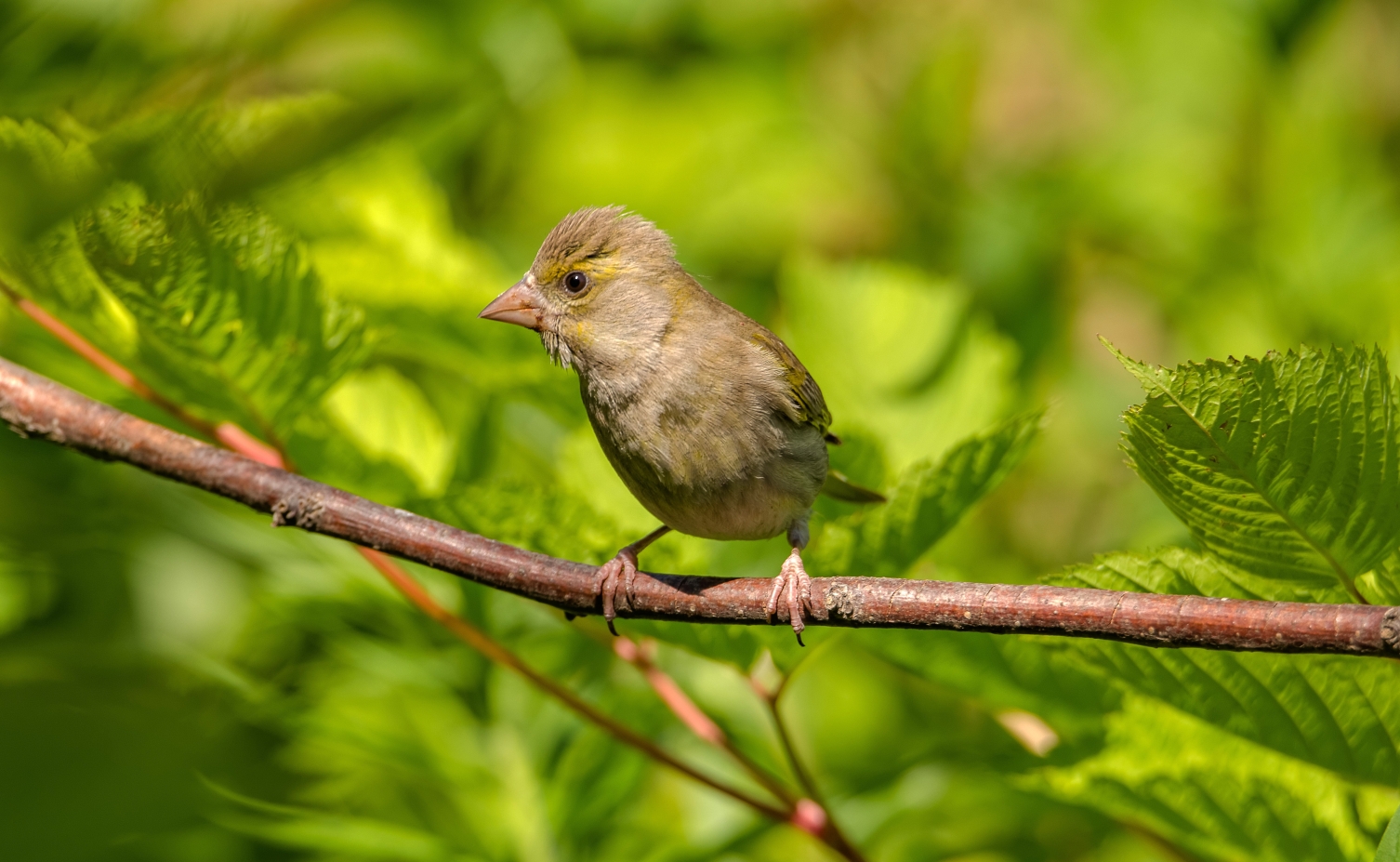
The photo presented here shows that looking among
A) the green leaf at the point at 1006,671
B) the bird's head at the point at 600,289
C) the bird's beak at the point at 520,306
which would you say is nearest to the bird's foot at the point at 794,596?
the green leaf at the point at 1006,671

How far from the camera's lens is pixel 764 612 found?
1957 mm

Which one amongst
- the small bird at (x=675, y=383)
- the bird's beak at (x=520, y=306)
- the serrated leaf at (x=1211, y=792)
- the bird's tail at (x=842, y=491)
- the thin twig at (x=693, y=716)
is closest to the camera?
the serrated leaf at (x=1211, y=792)

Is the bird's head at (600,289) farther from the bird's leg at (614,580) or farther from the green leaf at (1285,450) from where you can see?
the green leaf at (1285,450)

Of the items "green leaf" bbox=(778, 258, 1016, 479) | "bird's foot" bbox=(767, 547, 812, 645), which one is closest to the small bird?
"green leaf" bbox=(778, 258, 1016, 479)

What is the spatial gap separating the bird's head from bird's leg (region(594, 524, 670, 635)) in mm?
943

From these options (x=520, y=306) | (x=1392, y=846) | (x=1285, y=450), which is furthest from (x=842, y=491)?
(x=1392, y=846)

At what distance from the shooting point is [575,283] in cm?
333

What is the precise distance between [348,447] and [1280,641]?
153cm

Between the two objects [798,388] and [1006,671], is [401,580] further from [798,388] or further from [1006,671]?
[798,388]

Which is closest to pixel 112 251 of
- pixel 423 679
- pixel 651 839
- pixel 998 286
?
pixel 423 679

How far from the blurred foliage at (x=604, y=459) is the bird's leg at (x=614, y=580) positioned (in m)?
0.05

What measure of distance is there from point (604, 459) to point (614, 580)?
80 cm

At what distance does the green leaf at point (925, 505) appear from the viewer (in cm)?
191

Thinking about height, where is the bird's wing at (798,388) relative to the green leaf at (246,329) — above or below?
above
